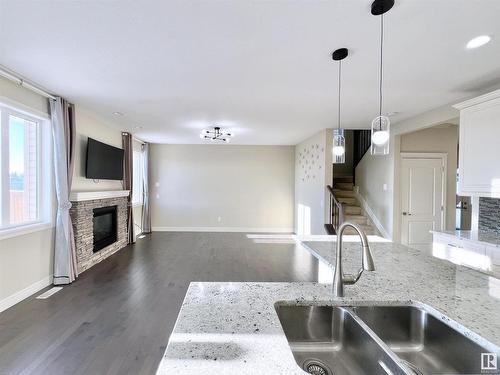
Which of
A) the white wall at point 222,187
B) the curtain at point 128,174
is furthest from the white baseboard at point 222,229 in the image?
the curtain at point 128,174

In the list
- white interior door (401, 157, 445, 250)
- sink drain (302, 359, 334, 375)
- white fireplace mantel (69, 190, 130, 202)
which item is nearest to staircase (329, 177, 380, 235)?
white interior door (401, 157, 445, 250)

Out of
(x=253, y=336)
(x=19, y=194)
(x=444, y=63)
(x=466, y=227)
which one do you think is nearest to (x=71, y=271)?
(x=19, y=194)

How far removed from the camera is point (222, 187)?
7715mm

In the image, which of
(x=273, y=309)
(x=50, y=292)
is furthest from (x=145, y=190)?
(x=273, y=309)

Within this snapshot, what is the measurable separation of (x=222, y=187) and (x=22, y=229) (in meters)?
5.04

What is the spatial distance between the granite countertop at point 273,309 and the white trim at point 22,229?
280 cm

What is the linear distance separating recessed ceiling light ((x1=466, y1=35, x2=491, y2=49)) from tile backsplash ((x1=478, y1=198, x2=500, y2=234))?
1962mm

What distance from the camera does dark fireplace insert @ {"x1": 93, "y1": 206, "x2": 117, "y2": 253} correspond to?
475 centimetres

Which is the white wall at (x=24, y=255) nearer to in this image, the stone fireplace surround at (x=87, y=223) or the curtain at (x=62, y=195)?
the curtain at (x=62, y=195)

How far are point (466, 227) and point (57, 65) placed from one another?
25.8 feet

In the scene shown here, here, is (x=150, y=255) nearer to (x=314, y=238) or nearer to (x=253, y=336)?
(x=314, y=238)

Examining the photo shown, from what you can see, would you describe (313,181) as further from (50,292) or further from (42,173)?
(50,292)

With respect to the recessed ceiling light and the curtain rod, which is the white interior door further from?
the curtain rod

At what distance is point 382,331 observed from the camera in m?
1.20
